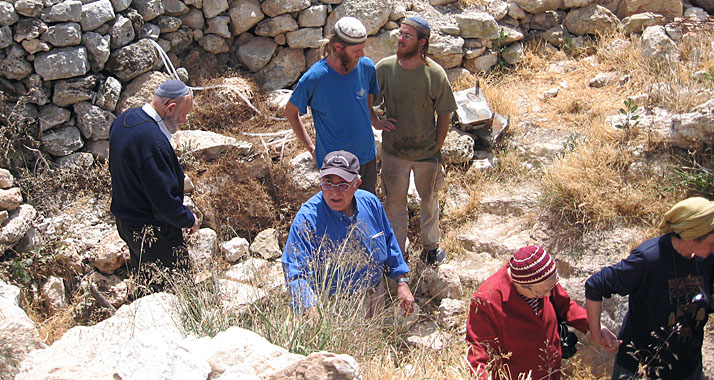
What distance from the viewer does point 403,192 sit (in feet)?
16.8

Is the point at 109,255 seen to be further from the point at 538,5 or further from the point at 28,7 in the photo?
the point at 538,5

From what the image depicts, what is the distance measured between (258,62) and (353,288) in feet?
13.9

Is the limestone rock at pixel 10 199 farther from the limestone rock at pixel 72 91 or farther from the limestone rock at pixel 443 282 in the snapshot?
the limestone rock at pixel 443 282

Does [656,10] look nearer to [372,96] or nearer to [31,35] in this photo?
[372,96]

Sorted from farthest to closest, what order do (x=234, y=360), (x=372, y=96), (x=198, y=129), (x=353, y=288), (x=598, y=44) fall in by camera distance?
(x=598, y=44) → (x=198, y=129) → (x=372, y=96) → (x=353, y=288) → (x=234, y=360)

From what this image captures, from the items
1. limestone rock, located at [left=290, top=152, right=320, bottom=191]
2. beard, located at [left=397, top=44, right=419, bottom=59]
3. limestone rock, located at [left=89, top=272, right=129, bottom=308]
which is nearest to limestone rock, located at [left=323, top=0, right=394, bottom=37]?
limestone rock, located at [left=290, top=152, right=320, bottom=191]

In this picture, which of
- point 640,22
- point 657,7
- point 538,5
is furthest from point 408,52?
point 657,7

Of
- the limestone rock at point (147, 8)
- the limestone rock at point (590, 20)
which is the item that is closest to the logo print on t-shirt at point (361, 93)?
the limestone rock at point (147, 8)

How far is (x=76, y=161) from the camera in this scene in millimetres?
5613

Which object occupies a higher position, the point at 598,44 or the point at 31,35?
the point at 31,35

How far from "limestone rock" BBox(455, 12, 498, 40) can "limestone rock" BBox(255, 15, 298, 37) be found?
6.69 feet

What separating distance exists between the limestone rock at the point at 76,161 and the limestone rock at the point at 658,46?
5.93 metres

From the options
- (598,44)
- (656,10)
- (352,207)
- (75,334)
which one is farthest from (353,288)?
(656,10)

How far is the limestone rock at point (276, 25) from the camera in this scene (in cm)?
678
